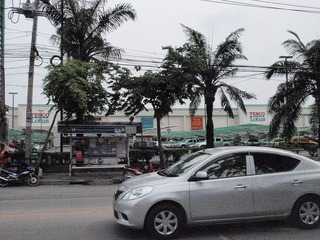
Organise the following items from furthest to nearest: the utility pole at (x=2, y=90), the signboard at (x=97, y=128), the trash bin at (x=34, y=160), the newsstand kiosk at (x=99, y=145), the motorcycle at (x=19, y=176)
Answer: the utility pole at (x=2, y=90), the trash bin at (x=34, y=160), the newsstand kiosk at (x=99, y=145), the signboard at (x=97, y=128), the motorcycle at (x=19, y=176)

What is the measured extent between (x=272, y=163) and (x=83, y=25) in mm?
15383

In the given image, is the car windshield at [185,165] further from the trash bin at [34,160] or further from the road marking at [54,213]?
the trash bin at [34,160]

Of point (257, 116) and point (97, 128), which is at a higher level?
point (257, 116)

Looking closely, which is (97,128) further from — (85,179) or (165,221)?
(165,221)

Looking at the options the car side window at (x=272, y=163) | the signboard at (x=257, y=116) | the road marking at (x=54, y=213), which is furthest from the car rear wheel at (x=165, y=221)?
the signboard at (x=257, y=116)

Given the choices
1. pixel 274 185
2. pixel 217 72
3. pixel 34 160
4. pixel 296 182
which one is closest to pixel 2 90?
pixel 34 160

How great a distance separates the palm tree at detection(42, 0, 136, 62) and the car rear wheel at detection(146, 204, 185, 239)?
15.3 m

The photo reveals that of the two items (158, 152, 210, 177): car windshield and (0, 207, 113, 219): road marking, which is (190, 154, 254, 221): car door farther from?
(0, 207, 113, 219): road marking

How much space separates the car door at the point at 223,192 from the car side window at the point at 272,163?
272 mm

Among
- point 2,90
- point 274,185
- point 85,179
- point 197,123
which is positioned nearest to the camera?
point 274,185

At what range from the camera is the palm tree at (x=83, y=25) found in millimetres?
19875

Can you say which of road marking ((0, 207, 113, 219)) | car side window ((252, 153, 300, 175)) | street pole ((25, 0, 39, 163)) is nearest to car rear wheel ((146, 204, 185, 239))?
car side window ((252, 153, 300, 175))

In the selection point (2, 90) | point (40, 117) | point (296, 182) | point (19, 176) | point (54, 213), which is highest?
point (40, 117)

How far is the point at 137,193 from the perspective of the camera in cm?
620
